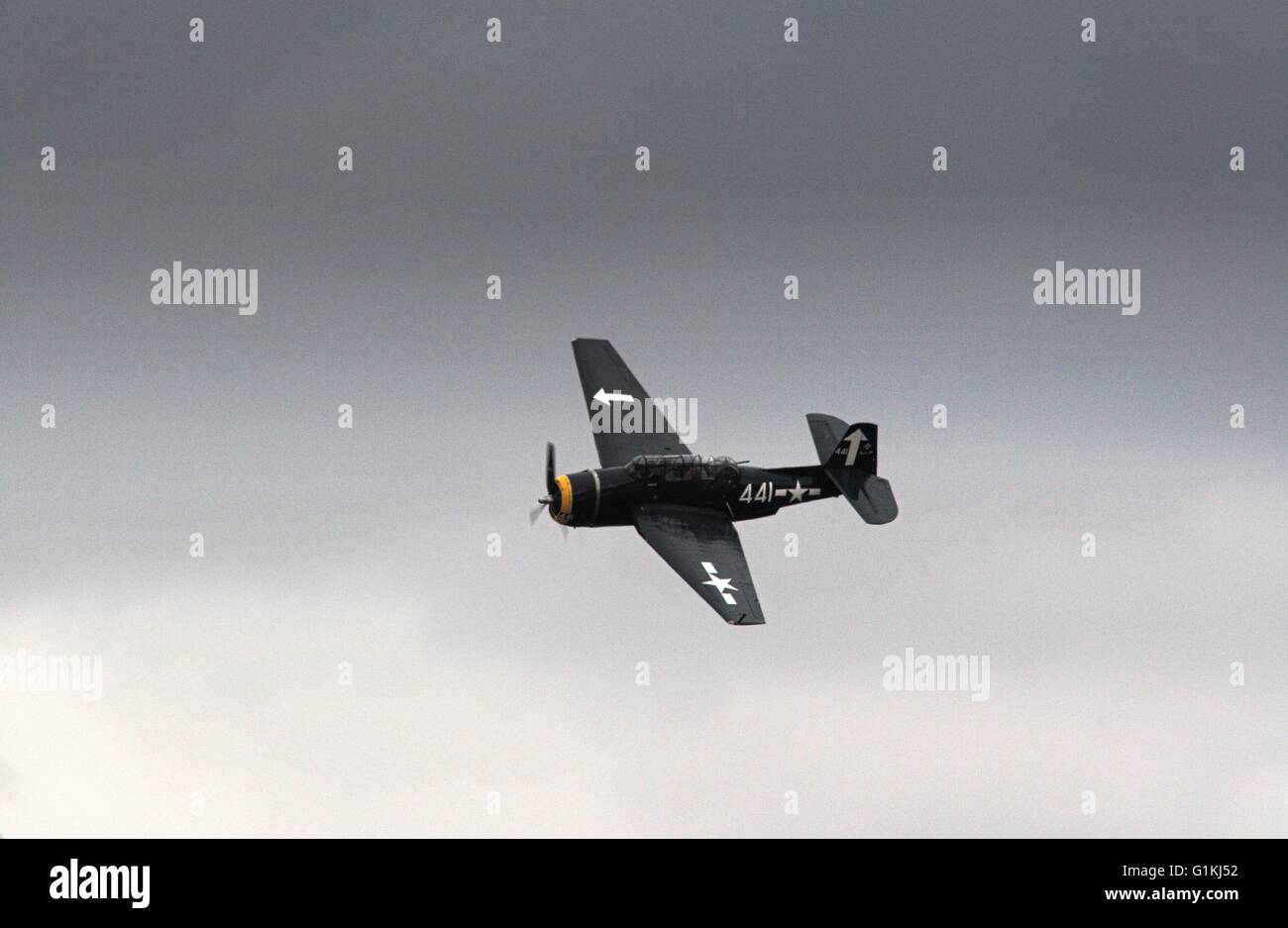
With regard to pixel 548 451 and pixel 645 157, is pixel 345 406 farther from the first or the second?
pixel 645 157

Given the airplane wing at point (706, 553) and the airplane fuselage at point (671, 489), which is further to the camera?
the airplane fuselage at point (671, 489)

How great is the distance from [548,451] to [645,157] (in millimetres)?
9566

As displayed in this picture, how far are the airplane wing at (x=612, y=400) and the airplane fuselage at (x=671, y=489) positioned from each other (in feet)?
5.79

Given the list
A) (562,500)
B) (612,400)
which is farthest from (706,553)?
(612,400)

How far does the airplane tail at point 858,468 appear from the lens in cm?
5369

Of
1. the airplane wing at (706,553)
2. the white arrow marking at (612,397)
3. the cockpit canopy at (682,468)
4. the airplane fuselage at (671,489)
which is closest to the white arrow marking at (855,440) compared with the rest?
the airplane fuselage at (671,489)

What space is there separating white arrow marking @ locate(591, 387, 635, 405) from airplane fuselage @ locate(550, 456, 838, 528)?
5.53 meters

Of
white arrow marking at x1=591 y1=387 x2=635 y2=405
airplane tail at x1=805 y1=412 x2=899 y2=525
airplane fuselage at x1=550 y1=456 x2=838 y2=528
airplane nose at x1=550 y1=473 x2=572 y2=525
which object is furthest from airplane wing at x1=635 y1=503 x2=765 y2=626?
white arrow marking at x1=591 y1=387 x2=635 y2=405

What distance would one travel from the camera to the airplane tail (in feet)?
176

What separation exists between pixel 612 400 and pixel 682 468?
591 centimetres

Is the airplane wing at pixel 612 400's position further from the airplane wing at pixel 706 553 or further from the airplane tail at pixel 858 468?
the airplane tail at pixel 858 468

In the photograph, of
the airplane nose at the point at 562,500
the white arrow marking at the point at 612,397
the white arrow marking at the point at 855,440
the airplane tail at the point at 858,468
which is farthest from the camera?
the white arrow marking at the point at 612,397
